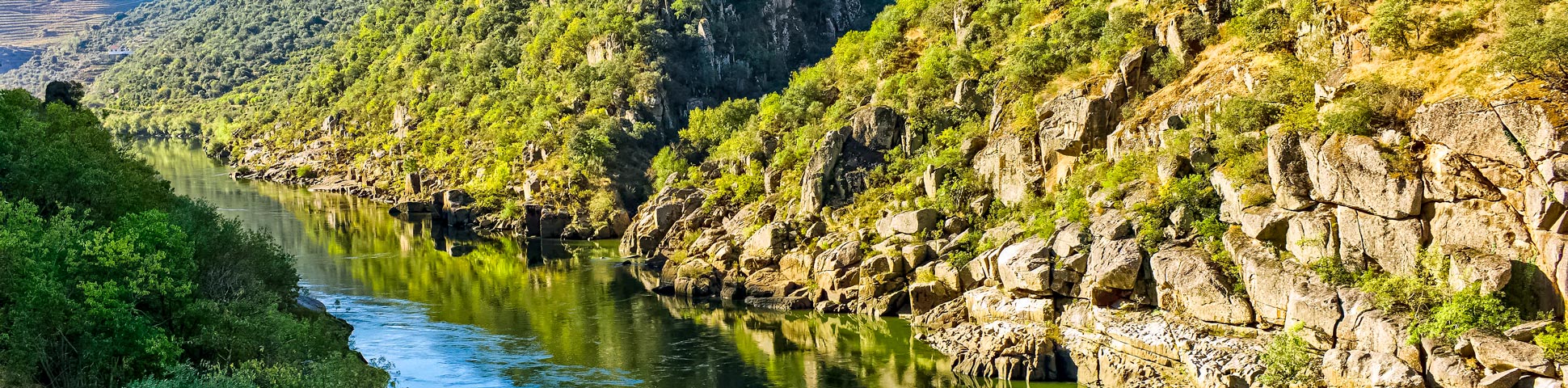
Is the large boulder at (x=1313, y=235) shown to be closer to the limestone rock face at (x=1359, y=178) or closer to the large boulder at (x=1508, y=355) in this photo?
the limestone rock face at (x=1359, y=178)

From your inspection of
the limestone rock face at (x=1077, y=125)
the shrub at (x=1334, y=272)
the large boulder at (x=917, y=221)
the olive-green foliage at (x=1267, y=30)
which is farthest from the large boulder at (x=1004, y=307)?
the olive-green foliage at (x=1267, y=30)

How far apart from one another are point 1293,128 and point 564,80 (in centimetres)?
8572

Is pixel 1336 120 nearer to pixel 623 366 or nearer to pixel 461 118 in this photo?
pixel 623 366

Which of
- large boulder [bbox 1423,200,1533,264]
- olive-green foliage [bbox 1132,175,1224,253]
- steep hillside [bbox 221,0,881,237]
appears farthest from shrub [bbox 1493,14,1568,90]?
steep hillside [bbox 221,0,881,237]

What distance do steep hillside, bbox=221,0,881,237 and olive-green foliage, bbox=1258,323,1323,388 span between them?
204ft

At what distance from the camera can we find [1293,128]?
52.1 metres

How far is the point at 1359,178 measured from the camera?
4731 centimetres

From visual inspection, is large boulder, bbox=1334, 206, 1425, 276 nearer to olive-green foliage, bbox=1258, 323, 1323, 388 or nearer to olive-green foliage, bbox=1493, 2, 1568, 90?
olive-green foliage, bbox=1258, 323, 1323, 388

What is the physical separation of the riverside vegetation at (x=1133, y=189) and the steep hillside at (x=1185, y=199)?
0.41 feet

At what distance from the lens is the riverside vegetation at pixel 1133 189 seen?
1729 inches

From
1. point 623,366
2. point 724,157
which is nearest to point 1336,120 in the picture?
point 623,366

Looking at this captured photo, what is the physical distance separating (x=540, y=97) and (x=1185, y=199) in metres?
81.6

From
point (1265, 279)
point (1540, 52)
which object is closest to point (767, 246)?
point (1265, 279)

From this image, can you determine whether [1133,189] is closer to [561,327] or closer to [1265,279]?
[1265,279]
